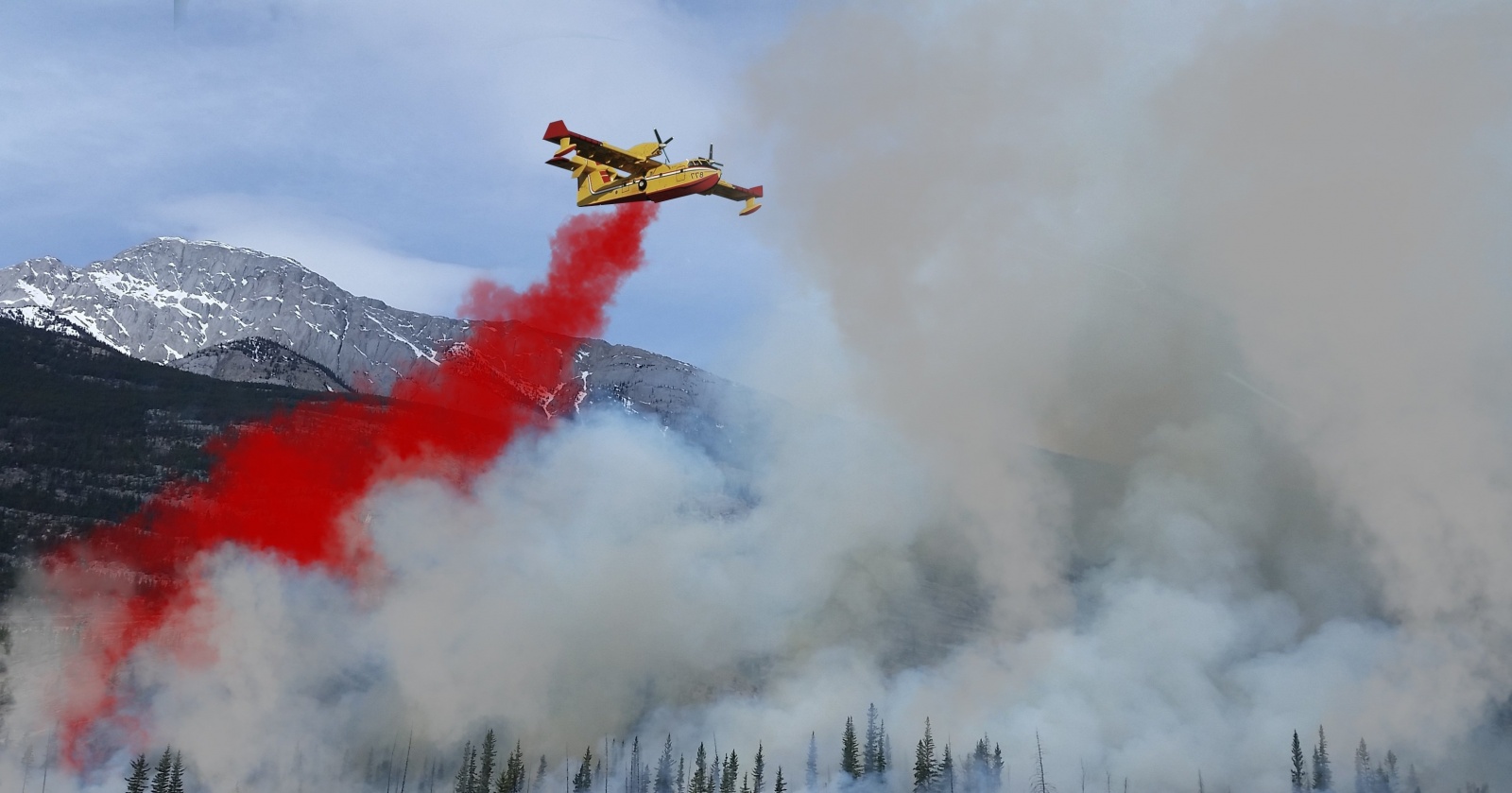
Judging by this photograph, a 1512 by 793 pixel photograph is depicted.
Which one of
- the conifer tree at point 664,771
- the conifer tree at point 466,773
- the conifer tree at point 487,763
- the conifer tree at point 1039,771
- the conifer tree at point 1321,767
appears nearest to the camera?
the conifer tree at point 1321,767

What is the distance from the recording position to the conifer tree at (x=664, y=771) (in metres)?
152

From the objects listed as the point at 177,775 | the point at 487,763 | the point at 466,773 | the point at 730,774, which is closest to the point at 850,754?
the point at 730,774

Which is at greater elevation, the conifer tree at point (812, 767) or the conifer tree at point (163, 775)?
the conifer tree at point (812, 767)

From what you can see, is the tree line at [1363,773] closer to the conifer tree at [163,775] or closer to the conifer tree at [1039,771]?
the conifer tree at [1039,771]

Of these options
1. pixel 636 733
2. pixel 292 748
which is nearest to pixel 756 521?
pixel 636 733

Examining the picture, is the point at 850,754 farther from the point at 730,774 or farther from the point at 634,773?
the point at 634,773

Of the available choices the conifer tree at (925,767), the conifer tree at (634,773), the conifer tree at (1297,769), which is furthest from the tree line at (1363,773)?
the conifer tree at (634,773)

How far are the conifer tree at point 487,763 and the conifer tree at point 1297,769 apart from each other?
86601 millimetres

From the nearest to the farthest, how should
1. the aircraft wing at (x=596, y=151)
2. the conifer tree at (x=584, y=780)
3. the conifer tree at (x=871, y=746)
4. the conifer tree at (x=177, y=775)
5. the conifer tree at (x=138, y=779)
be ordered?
the aircraft wing at (x=596, y=151), the conifer tree at (x=177, y=775), the conifer tree at (x=138, y=779), the conifer tree at (x=584, y=780), the conifer tree at (x=871, y=746)

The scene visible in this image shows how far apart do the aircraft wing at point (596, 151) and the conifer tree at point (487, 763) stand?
240 feet

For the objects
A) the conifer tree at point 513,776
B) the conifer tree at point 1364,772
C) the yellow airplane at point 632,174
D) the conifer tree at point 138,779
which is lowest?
the conifer tree at point 138,779

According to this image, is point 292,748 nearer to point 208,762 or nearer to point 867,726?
point 208,762

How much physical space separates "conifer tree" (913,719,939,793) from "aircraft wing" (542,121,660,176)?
74.8 meters

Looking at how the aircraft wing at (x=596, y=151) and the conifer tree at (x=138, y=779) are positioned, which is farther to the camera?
the conifer tree at (x=138, y=779)
